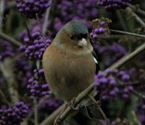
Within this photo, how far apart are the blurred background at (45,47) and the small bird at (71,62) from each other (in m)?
0.08

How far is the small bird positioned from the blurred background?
0.08 meters

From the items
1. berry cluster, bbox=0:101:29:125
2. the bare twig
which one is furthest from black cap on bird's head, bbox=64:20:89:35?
the bare twig

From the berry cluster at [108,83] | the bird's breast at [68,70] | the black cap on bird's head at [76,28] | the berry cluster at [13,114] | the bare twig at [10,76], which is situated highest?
the berry cluster at [108,83]

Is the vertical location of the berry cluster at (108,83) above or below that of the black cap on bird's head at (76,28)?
above

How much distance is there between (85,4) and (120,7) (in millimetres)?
1299

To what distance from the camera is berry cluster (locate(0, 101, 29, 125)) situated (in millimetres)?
3230

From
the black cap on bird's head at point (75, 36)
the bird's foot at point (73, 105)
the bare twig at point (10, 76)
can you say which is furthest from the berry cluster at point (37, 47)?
the bare twig at point (10, 76)

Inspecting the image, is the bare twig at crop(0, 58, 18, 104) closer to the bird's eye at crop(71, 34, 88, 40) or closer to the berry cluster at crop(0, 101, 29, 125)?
the berry cluster at crop(0, 101, 29, 125)

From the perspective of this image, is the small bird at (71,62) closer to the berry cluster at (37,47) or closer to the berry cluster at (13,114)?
the berry cluster at (37,47)

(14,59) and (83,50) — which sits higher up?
(83,50)

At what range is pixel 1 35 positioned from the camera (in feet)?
13.4

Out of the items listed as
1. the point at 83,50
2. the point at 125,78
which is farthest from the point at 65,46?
the point at 125,78

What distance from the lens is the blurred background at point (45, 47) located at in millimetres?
3111

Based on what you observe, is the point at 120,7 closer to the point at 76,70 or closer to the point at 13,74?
the point at 76,70
